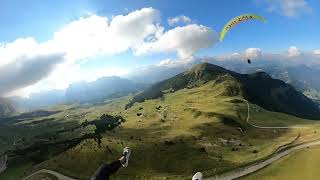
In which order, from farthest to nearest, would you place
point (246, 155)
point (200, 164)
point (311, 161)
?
point (246, 155) < point (200, 164) < point (311, 161)

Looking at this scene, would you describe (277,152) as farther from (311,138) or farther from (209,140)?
(209,140)

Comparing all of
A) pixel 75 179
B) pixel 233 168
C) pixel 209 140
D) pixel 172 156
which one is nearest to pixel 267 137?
pixel 209 140

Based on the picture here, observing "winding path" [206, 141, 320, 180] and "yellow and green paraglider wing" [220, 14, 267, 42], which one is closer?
"yellow and green paraglider wing" [220, 14, 267, 42]

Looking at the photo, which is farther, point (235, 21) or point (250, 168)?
point (250, 168)

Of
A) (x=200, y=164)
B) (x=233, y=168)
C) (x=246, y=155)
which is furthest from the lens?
(x=246, y=155)

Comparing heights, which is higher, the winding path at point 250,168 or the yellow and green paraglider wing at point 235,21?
the yellow and green paraglider wing at point 235,21

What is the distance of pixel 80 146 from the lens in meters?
152

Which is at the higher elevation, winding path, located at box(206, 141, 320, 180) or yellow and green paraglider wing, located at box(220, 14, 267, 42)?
yellow and green paraglider wing, located at box(220, 14, 267, 42)

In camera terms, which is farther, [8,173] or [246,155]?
[8,173]

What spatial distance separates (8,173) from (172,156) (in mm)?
69736

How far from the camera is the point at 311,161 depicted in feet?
406

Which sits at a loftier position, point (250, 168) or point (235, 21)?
point (235, 21)

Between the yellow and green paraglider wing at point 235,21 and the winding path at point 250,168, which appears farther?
the winding path at point 250,168

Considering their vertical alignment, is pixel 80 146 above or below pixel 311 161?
above
